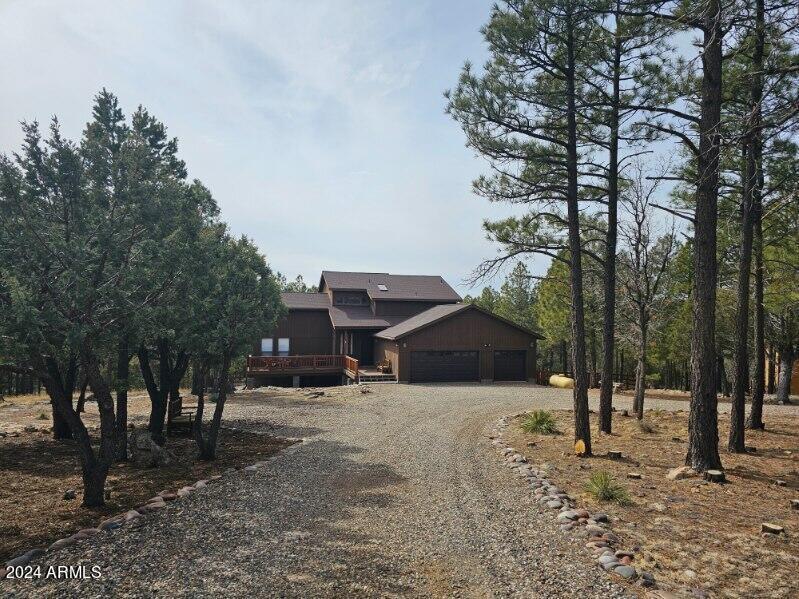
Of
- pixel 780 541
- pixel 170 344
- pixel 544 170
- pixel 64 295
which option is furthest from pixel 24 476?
pixel 544 170

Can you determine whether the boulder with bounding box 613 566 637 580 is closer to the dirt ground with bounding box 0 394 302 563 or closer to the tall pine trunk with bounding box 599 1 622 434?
the dirt ground with bounding box 0 394 302 563

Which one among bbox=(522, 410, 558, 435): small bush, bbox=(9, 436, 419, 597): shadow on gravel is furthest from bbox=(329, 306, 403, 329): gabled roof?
bbox=(9, 436, 419, 597): shadow on gravel

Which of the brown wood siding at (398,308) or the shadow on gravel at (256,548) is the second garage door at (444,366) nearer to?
the brown wood siding at (398,308)

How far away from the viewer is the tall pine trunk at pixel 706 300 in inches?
339

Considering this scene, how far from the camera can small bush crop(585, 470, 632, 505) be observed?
24.6 ft

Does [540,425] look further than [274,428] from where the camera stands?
No

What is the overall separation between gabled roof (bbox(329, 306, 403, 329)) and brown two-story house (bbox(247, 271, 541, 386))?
0.07 meters

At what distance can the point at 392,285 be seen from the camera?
37875 millimetres

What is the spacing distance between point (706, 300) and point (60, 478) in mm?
13550

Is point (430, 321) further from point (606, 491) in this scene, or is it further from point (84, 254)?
point (84, 254)

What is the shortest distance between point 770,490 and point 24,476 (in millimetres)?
14371

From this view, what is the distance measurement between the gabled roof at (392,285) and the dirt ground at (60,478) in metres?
21.6

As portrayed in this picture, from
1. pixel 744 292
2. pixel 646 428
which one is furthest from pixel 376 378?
pixel 744 292

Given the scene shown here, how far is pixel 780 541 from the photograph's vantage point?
19.3 ft
